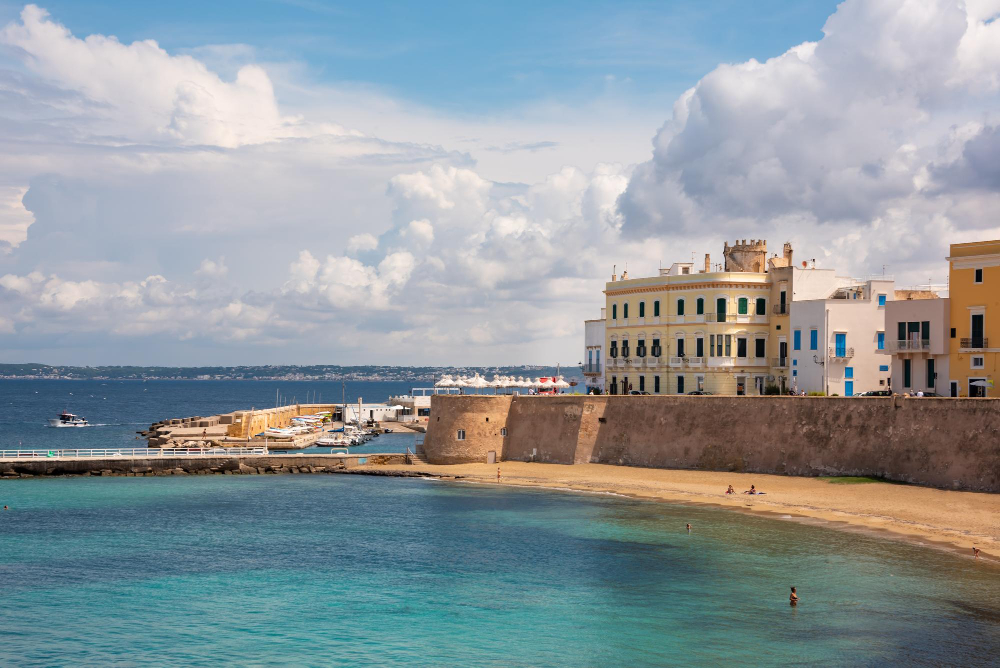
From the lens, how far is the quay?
66.8 metres

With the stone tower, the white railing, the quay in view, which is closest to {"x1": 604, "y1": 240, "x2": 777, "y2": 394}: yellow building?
the stone tower

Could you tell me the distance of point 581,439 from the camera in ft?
206

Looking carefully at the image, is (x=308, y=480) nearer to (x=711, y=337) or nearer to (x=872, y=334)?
(x=711, y=337)

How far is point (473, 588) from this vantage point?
118 feet

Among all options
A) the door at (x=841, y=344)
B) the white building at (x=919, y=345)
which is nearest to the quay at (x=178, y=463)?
the door at (x=841, y=344)

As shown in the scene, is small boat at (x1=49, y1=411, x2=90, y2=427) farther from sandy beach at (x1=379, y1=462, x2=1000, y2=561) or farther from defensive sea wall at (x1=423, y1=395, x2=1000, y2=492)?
sandy beach at (x1=379, y1=462, x2=1000, y2=561)

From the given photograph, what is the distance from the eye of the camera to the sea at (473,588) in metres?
28.9

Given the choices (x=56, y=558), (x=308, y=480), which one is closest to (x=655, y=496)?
(x=308, y=480)

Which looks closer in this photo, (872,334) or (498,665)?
(498,665)

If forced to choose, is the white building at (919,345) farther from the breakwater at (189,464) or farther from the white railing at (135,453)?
the white railing at (135,453)

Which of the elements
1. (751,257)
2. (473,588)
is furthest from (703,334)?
(473,588)

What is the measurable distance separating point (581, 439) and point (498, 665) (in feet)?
116

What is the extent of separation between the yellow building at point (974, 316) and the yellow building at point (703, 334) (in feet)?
43.6

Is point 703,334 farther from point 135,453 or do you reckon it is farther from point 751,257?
point 135,453
